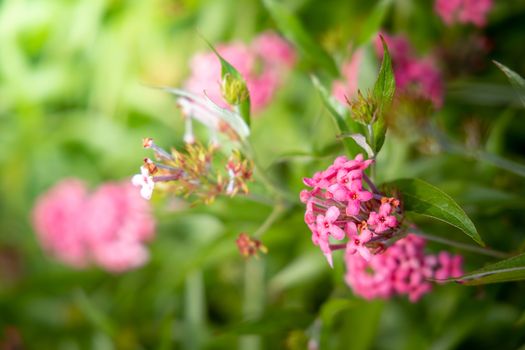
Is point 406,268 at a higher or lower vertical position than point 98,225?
lower

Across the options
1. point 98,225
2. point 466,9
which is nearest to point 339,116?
point 466,9

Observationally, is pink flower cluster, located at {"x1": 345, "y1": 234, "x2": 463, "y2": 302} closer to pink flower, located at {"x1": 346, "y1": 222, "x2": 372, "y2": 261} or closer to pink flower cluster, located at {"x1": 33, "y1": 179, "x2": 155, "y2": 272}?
pink flower, located at {"x1": 346, "y1": 222, "x2": 372, "y2": 261}

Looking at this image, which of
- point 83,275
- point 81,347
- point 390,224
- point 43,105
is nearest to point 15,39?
point 43,105

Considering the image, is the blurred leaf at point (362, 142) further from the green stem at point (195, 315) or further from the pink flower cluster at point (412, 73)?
the green stem at point (195, 315)

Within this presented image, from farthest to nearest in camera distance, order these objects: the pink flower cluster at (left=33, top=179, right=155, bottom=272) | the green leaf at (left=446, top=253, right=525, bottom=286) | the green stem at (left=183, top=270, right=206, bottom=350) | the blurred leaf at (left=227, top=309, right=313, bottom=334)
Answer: the pink flower cluster at (left=33, top=179, right=155, bottom=272), the green stem at (left=183, top=270, right=206, bottom=350), the blurred leaf at (left=227, top=309, right=313, bottom=334), the green leaf at (left=446, top=253, right=525, bottom=286)

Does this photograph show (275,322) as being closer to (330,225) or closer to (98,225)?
(330,225)

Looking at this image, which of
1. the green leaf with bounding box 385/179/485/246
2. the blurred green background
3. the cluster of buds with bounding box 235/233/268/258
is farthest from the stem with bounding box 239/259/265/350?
the green leaf with bounding box 385/179/485/246
